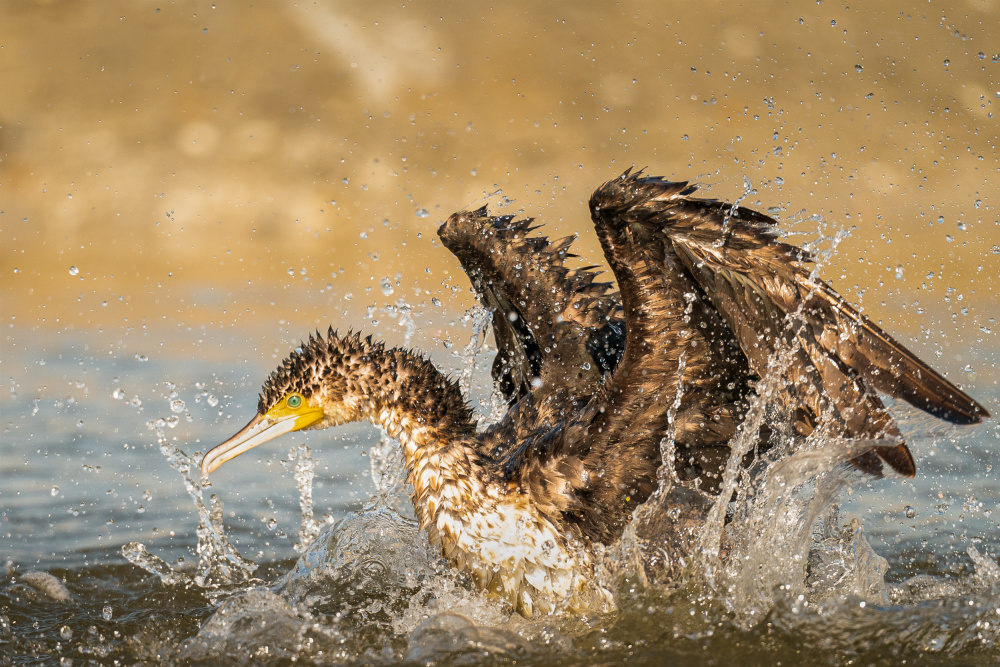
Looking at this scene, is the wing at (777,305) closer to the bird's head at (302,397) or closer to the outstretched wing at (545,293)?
the outstretched wing at (545,293)

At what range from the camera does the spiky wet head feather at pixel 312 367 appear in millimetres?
4074

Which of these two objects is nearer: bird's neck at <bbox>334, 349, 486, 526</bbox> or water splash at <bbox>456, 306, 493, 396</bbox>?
bird's neck at <bbox>334, 349, 486, 526</bbox>

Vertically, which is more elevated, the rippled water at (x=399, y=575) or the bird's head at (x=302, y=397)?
the bird's head at (x=302, y=397)

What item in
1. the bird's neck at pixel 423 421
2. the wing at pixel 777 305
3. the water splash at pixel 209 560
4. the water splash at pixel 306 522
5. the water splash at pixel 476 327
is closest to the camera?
the wing at pixel 777 305

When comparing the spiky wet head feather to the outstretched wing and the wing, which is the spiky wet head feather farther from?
the wing

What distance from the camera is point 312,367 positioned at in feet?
13.4

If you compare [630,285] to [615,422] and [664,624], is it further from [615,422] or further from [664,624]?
[664,624]

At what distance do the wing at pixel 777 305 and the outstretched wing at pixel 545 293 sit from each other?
1164 millimetres

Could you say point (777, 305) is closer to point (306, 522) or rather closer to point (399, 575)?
point (399, 575)

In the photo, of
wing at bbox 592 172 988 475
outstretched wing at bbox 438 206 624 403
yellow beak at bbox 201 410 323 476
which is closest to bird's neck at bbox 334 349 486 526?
yellow beak at bbox 201 410 323 476

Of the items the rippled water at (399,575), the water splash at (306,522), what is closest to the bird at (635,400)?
the rippled water at (399,575)

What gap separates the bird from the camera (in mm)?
3607

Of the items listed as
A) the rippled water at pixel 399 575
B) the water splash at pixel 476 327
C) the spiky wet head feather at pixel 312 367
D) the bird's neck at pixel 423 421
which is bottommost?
the rippled water at pixel 399 575

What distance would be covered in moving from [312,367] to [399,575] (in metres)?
1.09
